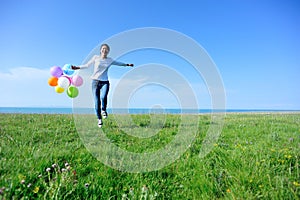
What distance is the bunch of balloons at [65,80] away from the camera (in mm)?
4966

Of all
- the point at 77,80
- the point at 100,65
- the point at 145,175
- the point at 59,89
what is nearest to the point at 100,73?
the point at 100,65

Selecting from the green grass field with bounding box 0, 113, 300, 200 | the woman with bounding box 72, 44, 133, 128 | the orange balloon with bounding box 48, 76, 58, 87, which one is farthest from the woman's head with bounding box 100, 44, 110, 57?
the green grass field with bounding box 0, 113, 300, 200

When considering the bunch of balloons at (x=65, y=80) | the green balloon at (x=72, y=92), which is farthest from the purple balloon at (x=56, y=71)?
the green balloon at (x=72, y=92)

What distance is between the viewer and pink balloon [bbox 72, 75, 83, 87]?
4923 millimetres

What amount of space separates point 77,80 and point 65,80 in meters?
0.31

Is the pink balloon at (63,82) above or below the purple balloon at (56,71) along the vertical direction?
below

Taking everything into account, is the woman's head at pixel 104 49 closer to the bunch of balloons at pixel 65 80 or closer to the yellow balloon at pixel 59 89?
the bunch of balloons at pixel 65 80

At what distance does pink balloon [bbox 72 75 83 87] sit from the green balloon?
117mm

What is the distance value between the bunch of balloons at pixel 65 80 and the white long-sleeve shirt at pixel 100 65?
49 cm

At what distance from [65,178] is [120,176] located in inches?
36.4

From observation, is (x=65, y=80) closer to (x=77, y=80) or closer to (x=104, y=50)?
(x=77, y=80)

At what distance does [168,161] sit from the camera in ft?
14.3

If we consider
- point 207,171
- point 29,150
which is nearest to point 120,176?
point 207,171

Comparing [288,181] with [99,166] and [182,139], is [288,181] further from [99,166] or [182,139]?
[182,139]
